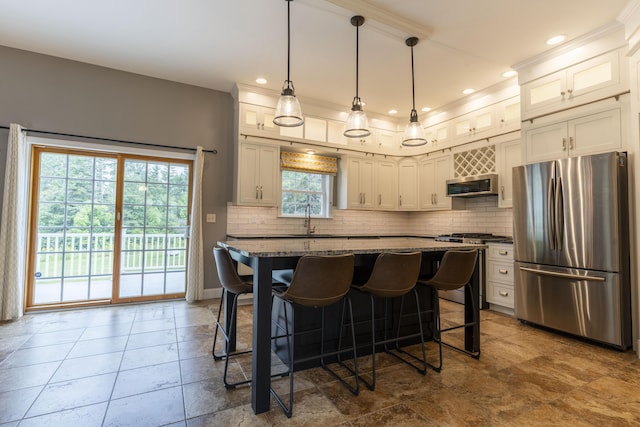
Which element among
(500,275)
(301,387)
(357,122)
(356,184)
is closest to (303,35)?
(357,122)

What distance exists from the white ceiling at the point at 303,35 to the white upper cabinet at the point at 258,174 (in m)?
0.93

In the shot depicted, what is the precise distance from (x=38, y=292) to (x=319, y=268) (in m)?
3.93

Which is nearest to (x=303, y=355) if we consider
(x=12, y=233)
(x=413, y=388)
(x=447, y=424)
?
(x=413, y=388)

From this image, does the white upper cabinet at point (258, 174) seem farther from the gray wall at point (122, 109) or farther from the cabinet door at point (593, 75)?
the cabinet door at point (593, 75)

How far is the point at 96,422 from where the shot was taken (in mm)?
1759

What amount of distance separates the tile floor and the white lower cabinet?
757 millimetres

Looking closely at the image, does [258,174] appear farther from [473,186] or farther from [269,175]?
[473,186]

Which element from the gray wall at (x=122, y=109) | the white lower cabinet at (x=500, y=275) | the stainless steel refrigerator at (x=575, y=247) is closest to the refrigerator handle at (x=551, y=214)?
the stainless steel refrigerator at (x=575, y=247)

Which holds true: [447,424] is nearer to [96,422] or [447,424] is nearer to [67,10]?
[96,422]

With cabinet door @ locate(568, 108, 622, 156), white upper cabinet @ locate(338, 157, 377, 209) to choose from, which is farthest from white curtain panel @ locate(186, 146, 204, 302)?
cabinet door @ locate(568, 108, 622, 156)

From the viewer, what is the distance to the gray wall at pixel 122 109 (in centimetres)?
363

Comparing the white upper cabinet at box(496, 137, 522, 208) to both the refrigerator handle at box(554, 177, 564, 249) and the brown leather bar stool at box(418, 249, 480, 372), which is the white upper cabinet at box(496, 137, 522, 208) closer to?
the refrigerator handle at box(554, 177, 564, 249)

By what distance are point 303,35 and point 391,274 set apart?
2513 millimetres

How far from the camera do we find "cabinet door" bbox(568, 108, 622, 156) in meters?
2.95
